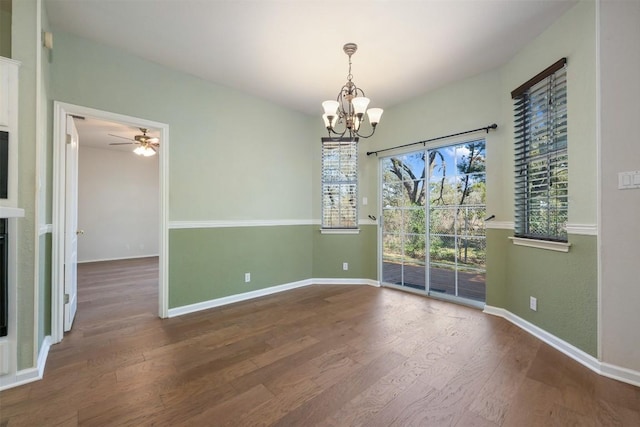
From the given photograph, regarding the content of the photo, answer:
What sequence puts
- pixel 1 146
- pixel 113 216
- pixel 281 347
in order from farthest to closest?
pixel 113 216, pixel 281 347, pixel 1 146

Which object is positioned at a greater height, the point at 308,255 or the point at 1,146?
the point at 1,146

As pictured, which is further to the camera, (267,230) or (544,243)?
(267,230)

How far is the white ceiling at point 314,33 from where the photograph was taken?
7.02 ft

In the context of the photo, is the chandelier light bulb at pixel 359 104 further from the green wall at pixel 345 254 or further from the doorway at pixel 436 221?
the green wall at pixel 345 254

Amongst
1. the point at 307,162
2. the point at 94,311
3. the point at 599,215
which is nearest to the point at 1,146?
the point at 94,311

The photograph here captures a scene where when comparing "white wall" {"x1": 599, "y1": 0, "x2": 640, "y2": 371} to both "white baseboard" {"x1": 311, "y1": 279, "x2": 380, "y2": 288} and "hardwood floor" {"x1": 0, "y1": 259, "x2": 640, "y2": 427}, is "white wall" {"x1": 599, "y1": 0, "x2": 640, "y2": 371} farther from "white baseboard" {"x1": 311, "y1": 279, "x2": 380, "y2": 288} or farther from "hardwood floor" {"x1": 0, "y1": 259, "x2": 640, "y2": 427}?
"white baseboard" {"x1": 311, "y1": 279, "x2": 380, "y2": 288}

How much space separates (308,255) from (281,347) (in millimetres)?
2109

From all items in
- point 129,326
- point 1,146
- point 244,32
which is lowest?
point 129,326

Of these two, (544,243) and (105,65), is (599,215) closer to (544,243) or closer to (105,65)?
(544,243)

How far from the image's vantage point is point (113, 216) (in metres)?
6.53

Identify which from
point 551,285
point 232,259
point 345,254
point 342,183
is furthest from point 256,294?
point 551,285

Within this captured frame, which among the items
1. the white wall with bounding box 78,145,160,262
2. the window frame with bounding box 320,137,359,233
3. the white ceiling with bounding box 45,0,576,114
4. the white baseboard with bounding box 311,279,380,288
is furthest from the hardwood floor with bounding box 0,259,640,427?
the white wall with bounding box 78,145,160,262

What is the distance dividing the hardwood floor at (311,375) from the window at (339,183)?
1.66 metres

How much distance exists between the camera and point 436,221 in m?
3.67
